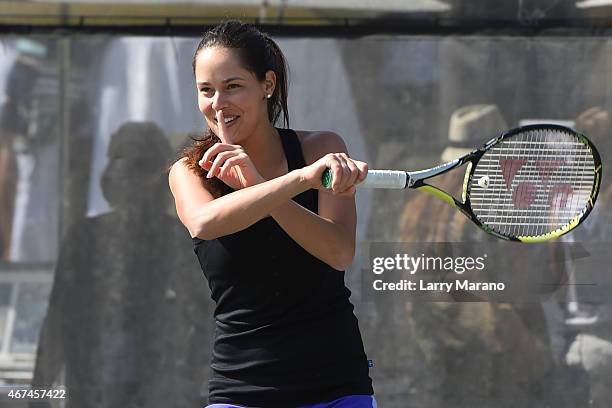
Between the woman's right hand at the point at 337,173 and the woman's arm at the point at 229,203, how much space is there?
0.02 meters

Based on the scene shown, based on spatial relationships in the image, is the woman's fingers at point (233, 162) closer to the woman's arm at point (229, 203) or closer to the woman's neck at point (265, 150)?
the woman's arm at point (229, 203)

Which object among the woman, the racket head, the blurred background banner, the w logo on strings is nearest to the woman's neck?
the woman

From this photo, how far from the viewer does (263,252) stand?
100 inches

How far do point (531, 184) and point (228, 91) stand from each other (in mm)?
1448

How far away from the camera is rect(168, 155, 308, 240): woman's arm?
2398mm

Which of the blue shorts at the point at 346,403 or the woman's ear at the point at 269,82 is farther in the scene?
the woman's ear at the point at 269,82

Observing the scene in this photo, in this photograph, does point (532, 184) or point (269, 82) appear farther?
point (532, 184)

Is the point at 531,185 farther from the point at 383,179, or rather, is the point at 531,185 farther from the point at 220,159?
the point at 220,159

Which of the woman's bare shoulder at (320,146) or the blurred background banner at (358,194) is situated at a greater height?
the blurred background banner at (358,194)

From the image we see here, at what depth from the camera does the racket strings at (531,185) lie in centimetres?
352

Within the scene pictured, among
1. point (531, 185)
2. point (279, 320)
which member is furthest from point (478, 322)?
point (279, 320)

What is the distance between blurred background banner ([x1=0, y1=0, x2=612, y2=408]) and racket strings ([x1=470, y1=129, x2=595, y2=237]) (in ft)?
2.05

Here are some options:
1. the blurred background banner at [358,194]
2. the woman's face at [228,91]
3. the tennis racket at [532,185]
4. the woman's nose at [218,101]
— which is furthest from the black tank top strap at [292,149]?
the blurred background banner at [358,194]

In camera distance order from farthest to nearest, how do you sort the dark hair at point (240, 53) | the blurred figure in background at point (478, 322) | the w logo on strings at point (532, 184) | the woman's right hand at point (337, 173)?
the blurred figure in background at point (478, 322) → the w logo on strings at point (532, 184) → the dark hair at point (240, 53) → the woman's right hand at point (337, 173)
